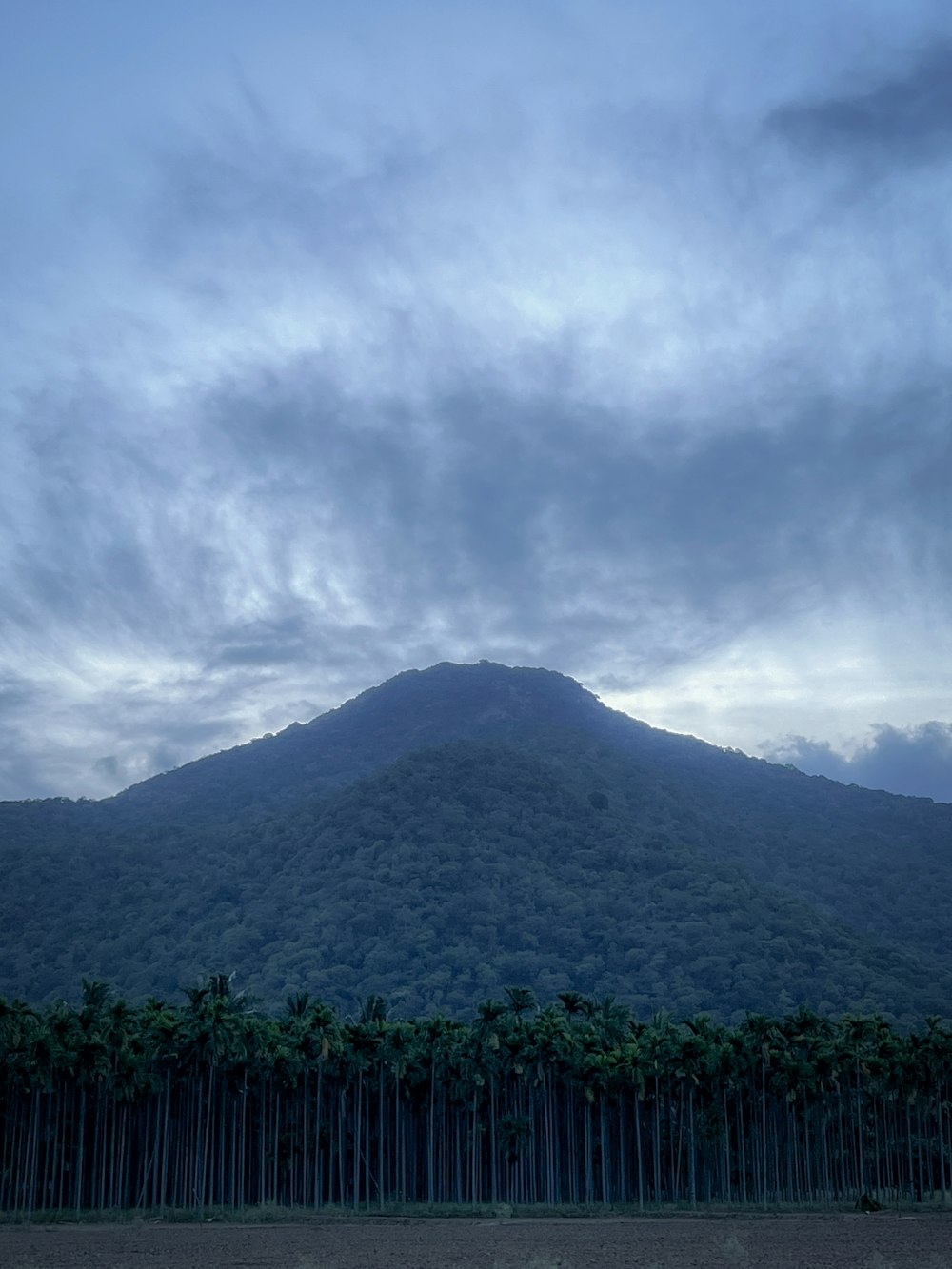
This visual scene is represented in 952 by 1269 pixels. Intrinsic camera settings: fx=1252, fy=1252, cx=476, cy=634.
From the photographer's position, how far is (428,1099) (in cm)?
7369

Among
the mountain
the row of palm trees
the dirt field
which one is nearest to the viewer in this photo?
the dirt field

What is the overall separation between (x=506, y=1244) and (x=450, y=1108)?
32.1 m

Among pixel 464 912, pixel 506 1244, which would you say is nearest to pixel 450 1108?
pixel 506 1244

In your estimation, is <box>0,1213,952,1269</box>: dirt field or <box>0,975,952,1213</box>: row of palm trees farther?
<box>0,975,952,1213</box>: row of palm trees

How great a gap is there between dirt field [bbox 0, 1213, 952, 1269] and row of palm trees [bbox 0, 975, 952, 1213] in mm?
11213

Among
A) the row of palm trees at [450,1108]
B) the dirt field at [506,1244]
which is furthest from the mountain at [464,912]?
the dirt field at [506,1244]

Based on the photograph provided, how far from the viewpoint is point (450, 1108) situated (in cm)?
7456

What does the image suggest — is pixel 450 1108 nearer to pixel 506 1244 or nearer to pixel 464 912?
pixel 506 1244

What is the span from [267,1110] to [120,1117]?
29.1 ft

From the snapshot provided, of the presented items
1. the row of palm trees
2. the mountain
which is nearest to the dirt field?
the row of palm trees

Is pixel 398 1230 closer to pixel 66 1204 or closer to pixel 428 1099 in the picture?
pixel 428 1099

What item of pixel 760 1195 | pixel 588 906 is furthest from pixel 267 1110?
pixel 588 906

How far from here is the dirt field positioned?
36531 millimetres

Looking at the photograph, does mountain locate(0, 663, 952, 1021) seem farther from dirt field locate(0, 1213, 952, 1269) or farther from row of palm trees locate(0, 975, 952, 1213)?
dirt field locate(0, 1213, 952, 1269)
